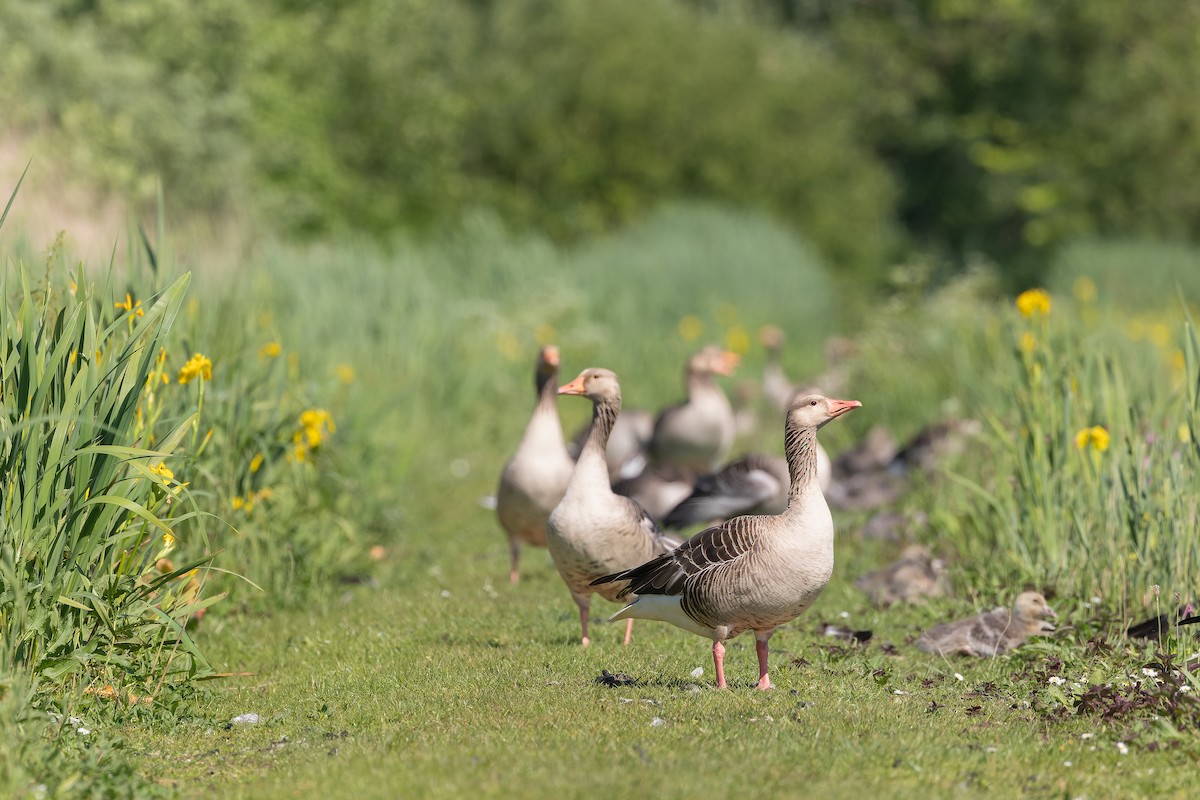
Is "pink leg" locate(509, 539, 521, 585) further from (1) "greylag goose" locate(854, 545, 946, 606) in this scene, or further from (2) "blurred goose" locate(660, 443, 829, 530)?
(1) "greylag goose" locate(854, 545, 946, 606)

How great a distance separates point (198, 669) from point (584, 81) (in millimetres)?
27200

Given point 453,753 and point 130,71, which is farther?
point 130,71

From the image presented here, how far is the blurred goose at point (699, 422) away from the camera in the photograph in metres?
13.9

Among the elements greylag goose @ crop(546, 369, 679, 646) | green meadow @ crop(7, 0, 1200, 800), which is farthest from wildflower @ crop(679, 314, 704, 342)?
greylag goose @ crop(546, 369, 679, 646)

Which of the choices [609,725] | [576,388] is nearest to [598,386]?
[576,388]

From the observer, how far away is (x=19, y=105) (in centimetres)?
1842

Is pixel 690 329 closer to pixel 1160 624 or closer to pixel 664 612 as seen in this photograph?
pixel 1160 624

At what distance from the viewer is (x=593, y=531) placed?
7.80m

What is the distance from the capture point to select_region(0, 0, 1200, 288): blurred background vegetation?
891 inches

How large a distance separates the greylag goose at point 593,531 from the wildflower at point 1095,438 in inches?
107

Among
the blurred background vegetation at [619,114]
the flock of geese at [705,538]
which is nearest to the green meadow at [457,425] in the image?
the blurred background vegetation at [619,114]

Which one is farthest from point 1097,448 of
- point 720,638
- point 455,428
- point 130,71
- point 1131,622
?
point 130,71

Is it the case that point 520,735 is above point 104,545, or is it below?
below

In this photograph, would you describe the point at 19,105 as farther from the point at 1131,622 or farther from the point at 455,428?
the point at 1131,622
